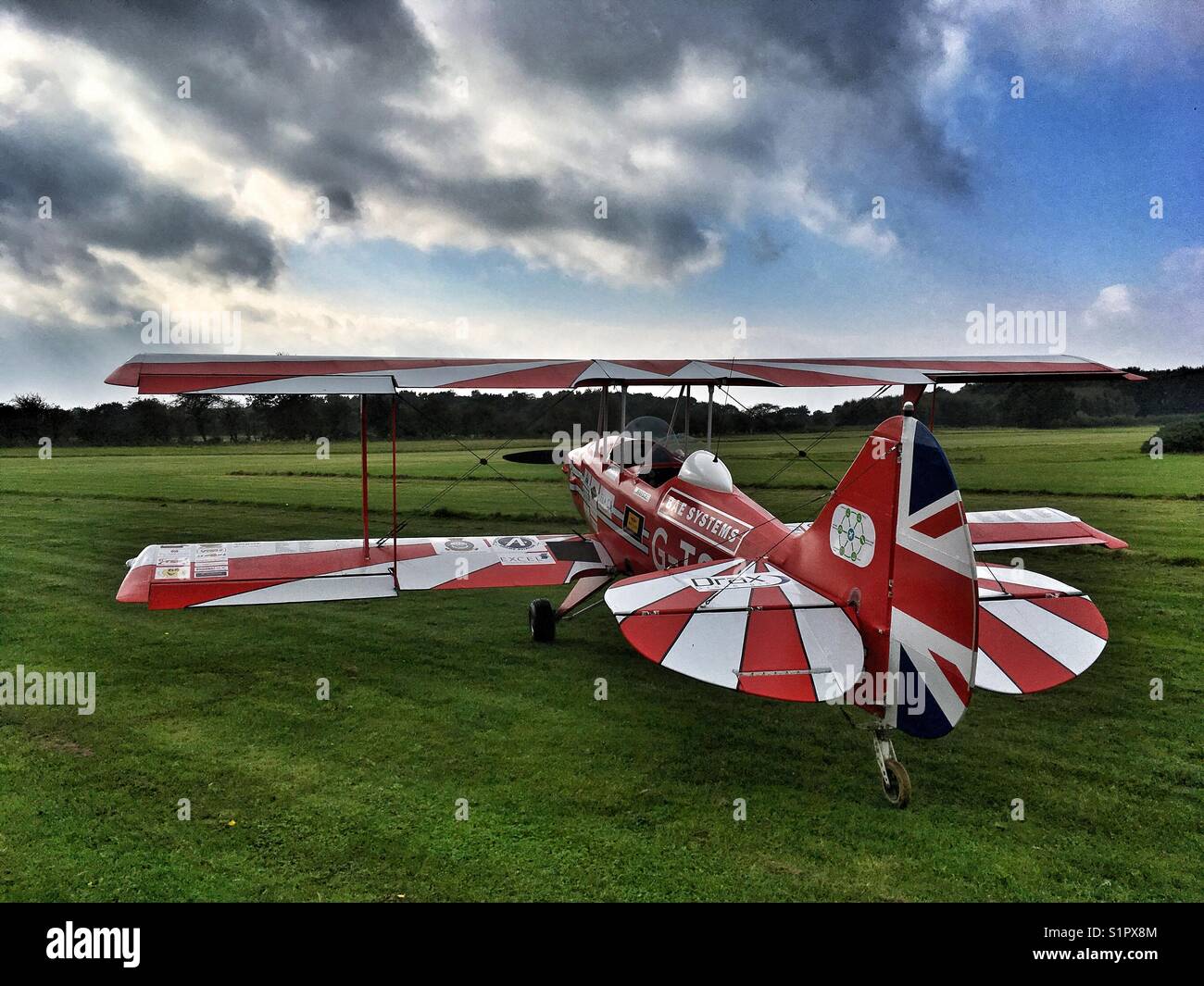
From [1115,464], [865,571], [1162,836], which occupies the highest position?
[1115,464]

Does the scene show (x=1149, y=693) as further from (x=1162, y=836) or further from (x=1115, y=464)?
(x=1115, y=464)

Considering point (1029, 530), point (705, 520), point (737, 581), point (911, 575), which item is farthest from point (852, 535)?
point (1029, 530)

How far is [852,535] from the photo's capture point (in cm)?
386

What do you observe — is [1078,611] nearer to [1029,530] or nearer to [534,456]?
[1029,530]

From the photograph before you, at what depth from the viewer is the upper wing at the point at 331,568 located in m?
5.50

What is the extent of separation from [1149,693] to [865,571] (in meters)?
4.03

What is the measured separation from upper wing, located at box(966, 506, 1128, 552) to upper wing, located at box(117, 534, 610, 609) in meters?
4.34

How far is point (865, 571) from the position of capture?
3740 mm

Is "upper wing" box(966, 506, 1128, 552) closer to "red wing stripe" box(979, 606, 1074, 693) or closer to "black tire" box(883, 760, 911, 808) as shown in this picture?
"red wing stripe" box(979, 606, 1074, 693)

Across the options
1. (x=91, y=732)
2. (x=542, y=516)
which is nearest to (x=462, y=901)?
(x=91, y=732)

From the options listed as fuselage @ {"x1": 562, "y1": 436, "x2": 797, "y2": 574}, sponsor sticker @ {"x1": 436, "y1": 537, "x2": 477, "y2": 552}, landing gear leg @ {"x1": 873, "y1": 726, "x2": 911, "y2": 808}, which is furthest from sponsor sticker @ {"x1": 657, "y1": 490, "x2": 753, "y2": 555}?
sponsor sticker @ {"x1": 436, "y1": 537, "x2": 477, "y2": 552}

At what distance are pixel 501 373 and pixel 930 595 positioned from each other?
3642 mm

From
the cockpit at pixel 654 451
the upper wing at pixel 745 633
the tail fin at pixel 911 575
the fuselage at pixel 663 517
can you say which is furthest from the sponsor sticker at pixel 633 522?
the tail fin at pixel 911 575

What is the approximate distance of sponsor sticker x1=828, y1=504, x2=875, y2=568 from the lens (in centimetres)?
374
